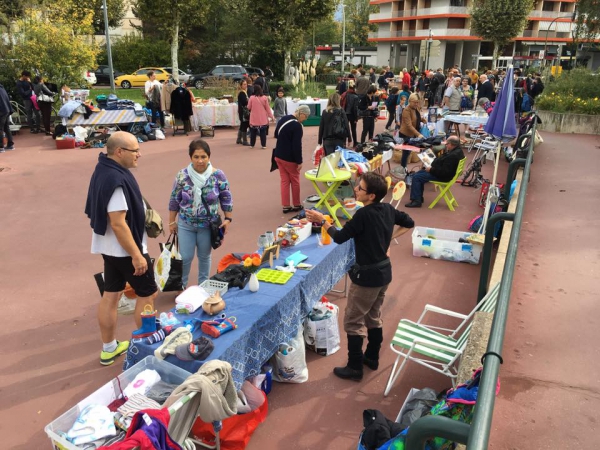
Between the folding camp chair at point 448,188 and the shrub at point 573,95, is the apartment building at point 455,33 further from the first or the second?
the folding camp chair at point 448,188

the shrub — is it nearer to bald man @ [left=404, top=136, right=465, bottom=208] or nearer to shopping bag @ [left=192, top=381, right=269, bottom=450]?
bald man @ [left=404, top=136, right=465, bottom=208]

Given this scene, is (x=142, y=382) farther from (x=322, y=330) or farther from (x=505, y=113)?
(x=505, y=113)

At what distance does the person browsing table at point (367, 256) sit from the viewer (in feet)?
12.5

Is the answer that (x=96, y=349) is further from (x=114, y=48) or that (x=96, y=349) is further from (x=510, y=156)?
(x=114, y=48)

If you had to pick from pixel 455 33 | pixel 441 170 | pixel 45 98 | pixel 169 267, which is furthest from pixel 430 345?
pixel 455 33

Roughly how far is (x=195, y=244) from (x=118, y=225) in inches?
54.1

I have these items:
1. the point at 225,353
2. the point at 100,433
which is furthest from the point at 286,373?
the point at 100,433

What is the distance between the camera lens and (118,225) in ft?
12.5

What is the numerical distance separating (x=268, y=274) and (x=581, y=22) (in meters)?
23.3

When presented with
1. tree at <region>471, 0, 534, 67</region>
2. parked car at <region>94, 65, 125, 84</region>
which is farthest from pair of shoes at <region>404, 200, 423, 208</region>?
tree at <region>471, 0, 534, 67</region>

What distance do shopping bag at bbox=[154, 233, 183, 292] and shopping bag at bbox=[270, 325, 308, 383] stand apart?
1.37 metres

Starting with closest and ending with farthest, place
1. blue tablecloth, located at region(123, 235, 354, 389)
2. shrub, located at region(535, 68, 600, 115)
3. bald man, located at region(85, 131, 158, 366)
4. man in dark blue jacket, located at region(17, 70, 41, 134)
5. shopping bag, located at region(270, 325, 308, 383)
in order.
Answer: blue tablecloth, located at region(123, 235, 354, 389)
bald man, located at region(85, 131, 158, 366)
shopping bag, located at region(270, 325, 308, 383)
man in dark blue jacket, located at region(17, 70, 41, 134)
shrub, located at region(535, 68, 600, 115)

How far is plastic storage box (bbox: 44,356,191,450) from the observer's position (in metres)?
2.79

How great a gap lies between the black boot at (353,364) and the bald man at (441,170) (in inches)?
201
